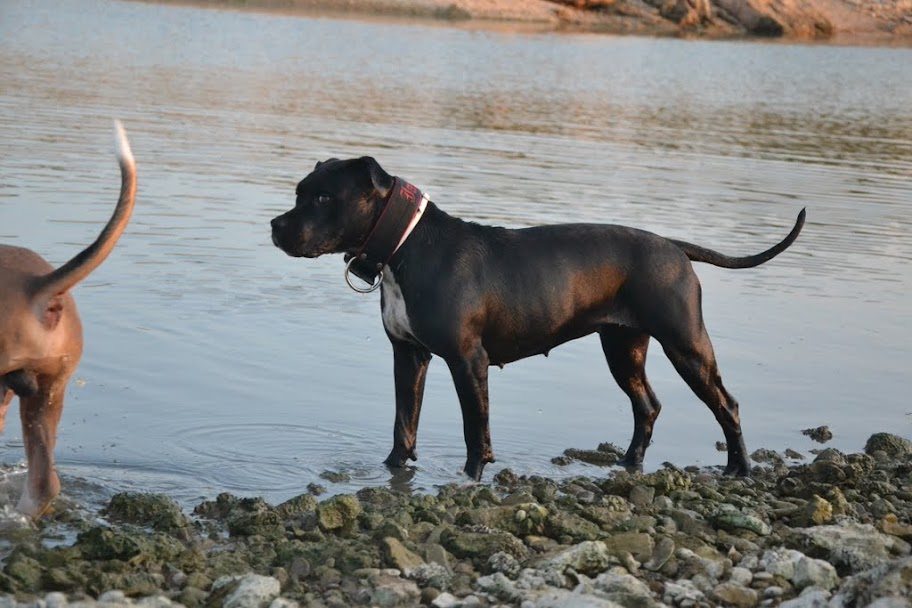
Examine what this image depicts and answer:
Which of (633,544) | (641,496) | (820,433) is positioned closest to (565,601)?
(633,544)

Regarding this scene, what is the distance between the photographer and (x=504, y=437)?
8.01 metres

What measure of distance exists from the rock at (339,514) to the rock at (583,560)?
3.13ft

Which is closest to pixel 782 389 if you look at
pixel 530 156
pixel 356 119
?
pixel 530 156

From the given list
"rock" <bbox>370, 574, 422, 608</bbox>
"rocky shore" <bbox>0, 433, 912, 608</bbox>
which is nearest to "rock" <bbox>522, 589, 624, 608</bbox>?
"rocky shore" <bbox>0, 433, 912, 608</bbox>

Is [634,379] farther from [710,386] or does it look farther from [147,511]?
[147,511]

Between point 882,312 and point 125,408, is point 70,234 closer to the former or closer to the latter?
point 125,408

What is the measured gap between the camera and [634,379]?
7836 mm

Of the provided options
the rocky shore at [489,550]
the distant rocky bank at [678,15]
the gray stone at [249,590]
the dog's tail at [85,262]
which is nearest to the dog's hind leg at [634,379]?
the rocky shore at [489,550]

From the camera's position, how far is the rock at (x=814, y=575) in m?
5.21

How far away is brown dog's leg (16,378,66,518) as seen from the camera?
18.6 ft

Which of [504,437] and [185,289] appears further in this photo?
[185,289]

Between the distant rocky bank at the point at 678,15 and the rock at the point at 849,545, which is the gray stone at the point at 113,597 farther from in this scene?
the distant rocky bank at the point at 678,15

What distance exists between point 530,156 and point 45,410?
1418 cm

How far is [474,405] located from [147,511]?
1715 millimetres
